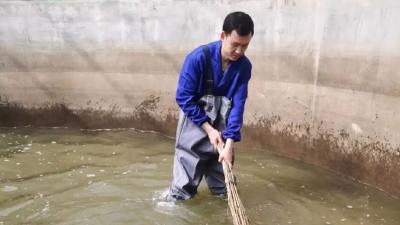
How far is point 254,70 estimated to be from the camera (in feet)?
17.7

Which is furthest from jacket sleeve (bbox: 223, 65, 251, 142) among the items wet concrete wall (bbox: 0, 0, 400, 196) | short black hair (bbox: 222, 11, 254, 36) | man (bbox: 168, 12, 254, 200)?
wet concrete wall (bbox: 0, 0, 400, 196)

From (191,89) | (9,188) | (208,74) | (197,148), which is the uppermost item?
(208,74)

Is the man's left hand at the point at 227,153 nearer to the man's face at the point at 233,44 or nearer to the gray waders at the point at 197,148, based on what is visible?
the gray waders at the point at 197,148

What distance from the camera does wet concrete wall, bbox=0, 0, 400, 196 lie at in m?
4.36

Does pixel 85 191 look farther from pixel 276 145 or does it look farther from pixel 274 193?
pixel 276 145

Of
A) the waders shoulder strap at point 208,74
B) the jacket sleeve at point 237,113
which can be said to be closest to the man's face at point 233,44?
the waders shoulder strap at point 208,74

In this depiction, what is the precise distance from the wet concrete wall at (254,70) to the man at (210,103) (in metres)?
1.58

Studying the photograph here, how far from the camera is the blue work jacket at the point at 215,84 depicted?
3365mm

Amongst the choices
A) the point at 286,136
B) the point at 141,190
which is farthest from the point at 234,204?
the point at 286,136

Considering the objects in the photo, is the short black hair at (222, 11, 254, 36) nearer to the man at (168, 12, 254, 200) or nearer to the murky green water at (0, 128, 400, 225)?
the man at (168, 12, 254, 200)

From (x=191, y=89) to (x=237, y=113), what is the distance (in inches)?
15.5

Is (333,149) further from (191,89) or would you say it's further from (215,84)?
(191,89)

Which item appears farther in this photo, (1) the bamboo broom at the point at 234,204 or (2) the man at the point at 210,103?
(2) the man at the point at 210,103

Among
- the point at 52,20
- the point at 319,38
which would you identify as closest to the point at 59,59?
the point at 52,20
